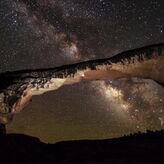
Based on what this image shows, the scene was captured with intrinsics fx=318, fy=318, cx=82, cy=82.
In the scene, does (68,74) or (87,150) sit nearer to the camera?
(87,150)

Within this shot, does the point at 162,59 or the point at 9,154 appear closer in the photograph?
the point at 9,154

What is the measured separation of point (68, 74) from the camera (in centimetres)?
717

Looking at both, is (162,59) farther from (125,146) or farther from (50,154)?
(50,154)

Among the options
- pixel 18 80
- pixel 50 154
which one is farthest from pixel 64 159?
pixel 18 80

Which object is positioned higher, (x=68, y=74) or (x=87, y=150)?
(x=68, y=74)

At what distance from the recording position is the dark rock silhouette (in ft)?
14.7

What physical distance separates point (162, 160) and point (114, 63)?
3.03 meters

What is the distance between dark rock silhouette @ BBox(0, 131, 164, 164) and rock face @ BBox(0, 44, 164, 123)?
5.72 ft

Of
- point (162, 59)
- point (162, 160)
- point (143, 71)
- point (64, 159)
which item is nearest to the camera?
point (162, 160)

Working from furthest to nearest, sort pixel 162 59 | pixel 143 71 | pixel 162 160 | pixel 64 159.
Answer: pixel 143 71 < pixel 162 59 < pixel 64 159 < pixel 162 160

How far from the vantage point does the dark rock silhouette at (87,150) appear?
4.47 metres

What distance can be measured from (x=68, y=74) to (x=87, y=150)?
102 inches

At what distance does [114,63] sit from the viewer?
6879mm

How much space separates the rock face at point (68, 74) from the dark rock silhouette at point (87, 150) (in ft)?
5.72
